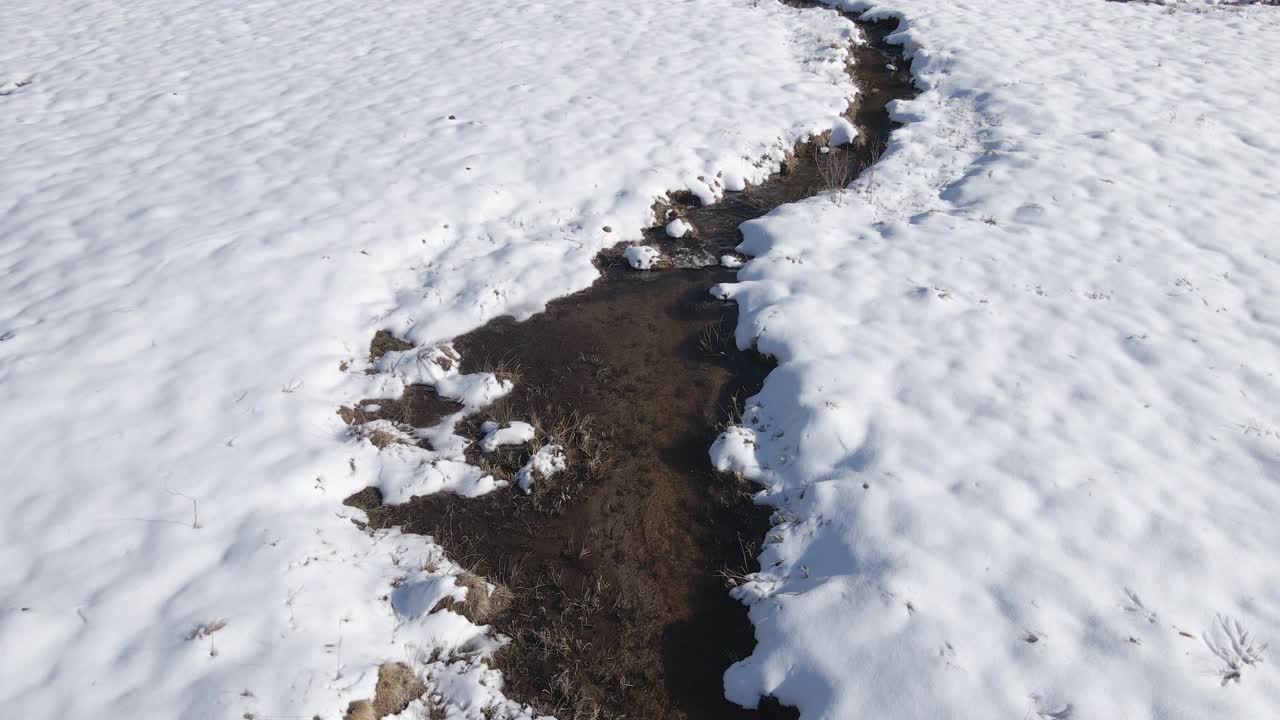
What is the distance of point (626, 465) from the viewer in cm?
548

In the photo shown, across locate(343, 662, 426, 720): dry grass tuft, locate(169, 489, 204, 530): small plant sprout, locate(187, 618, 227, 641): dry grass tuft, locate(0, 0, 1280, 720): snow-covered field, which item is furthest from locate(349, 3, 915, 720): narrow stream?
locate(187, 618, 227, 641): dry grass tuft

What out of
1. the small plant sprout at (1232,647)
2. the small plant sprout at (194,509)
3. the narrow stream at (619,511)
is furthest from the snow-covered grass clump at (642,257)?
the small plant sprout at (1232,647)

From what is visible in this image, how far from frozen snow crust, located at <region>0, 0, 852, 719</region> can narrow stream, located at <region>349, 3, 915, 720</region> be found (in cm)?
30

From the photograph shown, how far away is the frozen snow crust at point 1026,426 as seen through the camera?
3781mm

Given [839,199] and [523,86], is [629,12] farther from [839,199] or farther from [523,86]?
[839,199]

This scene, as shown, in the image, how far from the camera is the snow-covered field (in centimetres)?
384

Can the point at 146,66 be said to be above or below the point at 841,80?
above

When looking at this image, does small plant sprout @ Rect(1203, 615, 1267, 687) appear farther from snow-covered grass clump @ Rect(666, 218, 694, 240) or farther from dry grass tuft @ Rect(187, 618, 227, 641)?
snow-covered grass clump @ Rect(666, 218, 694, 240)

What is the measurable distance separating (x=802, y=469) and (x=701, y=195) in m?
4.79

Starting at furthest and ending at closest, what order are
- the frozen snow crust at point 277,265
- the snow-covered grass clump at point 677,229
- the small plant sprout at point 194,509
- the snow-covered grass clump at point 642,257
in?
the snow-covered grass clump at point 677,229 < the snow-covered grass clump at point 642,257 < the small plant sprout at point 194,509 < the frozen snow crust at point 277,265

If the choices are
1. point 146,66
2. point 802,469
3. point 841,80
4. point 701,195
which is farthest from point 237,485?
point 841,80

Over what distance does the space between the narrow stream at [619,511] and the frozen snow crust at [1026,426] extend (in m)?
0.28

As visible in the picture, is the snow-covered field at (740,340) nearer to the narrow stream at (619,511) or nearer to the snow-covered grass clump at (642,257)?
the narrow stream at (619,511)

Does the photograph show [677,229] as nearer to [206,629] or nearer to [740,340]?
[740,340]
